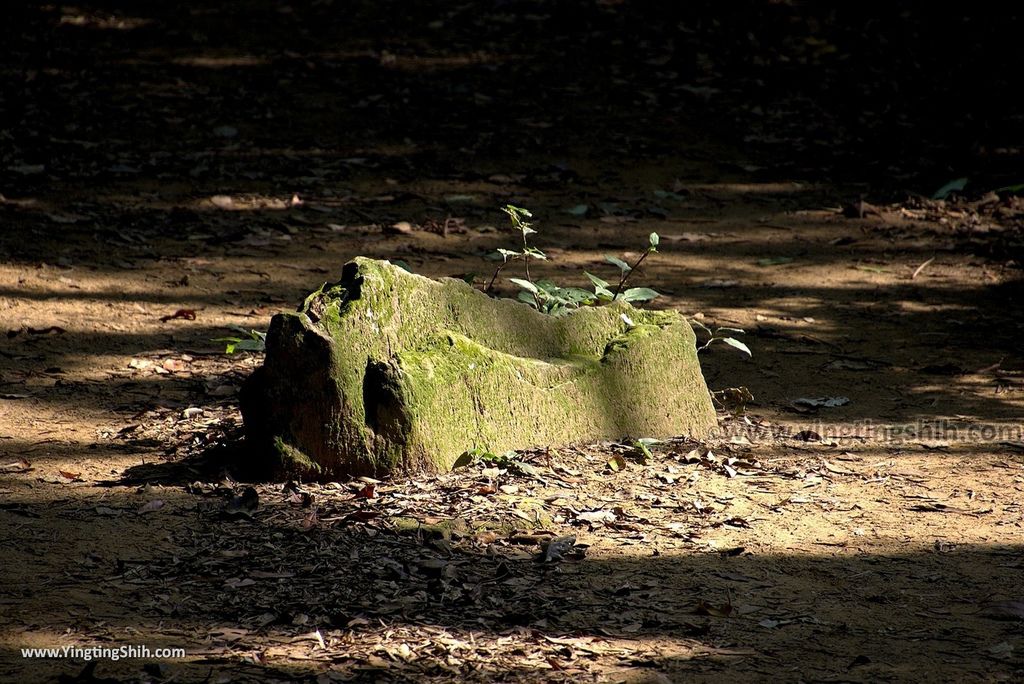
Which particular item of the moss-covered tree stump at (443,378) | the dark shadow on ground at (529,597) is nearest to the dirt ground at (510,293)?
the dark shadow on ground at (529,597)

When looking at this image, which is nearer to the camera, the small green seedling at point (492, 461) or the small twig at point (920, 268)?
the small green seedling at point (492, 461)

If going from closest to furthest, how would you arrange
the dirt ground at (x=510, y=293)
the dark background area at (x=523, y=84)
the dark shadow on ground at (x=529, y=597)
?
1. the dark shadow on ground at (x=529, y=597)
2. the dirt ground at (x=510, y=293)
3. the dark background area at (x=523, y=84)

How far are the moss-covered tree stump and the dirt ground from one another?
136 mm

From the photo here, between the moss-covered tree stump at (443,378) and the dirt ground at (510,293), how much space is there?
14 centimetres

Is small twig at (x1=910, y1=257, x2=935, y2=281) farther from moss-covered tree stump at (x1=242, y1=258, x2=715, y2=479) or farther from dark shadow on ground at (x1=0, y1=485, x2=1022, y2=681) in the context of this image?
dark shadow on ground at (x1=0, y1=485, x2=1022, y2=681)

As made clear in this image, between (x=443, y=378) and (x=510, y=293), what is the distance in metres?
2.47

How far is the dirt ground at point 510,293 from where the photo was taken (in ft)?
10.6

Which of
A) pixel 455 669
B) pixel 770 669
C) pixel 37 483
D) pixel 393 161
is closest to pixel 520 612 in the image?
pixel 455 669

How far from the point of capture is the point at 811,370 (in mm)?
5637

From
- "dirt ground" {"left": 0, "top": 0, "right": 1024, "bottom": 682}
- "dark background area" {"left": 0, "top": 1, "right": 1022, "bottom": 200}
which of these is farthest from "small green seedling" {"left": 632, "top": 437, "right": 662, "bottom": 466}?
"dark background area" {"left": 0, "top": 1, "right": 1022, "bottom": 200}

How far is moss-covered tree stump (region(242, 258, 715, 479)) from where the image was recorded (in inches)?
156

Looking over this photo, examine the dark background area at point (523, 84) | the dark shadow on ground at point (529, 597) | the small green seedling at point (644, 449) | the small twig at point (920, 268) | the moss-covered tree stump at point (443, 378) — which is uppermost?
the dark background area at point (523, 84)

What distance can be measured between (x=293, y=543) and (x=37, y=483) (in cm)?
109

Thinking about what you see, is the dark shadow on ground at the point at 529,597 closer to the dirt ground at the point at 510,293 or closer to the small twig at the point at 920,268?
the dirt ground at the point at 510,293
